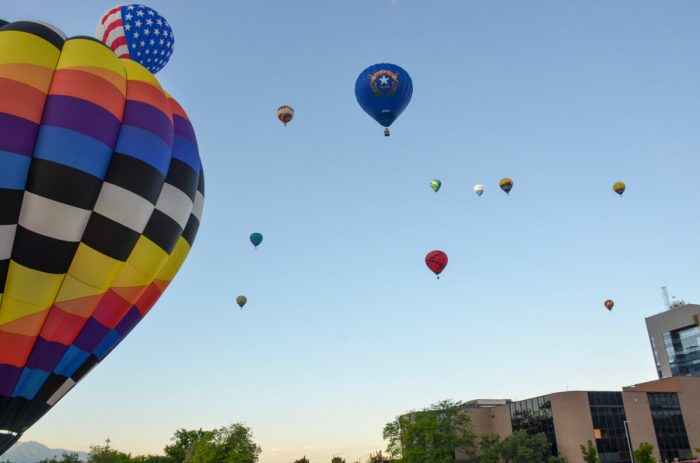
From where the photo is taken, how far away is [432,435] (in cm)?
5866

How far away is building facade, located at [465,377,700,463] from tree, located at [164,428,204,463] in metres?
45.5

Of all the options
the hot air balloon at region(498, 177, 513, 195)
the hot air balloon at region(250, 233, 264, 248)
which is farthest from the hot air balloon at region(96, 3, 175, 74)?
the hot air balloon at region(498, 177, 513, 195)

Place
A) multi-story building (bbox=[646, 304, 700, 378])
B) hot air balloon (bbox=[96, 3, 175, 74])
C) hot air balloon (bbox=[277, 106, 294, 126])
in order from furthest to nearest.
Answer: multi-story building (bbox=[646, 304, 700, 378])
hot air balloon (bbox=[277, 106, 294, 126])
hot air balloon (bbox=[96, 3, 175, 74])

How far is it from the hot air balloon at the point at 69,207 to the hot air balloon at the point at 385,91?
1825 cm

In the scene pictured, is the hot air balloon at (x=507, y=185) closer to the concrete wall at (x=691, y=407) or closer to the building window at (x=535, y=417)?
the building window at (x=535, y=417)

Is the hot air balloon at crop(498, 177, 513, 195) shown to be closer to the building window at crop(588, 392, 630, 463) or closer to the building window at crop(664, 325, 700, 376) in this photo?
the building window at crop(588, 392, 630, 463)

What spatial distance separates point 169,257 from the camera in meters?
17.7

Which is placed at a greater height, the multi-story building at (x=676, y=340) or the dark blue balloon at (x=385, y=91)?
the multi-story building at (x=676, y=340)

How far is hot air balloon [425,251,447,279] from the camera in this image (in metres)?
44.7

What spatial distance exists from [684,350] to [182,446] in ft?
310

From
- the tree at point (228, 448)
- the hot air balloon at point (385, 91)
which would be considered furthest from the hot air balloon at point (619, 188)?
the tree at point (228, 448)

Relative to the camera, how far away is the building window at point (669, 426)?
6712cm

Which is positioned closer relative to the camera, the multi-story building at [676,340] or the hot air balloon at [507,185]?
the hot air balloon at [507,185]

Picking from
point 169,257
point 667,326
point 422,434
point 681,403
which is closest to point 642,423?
point 681,403
